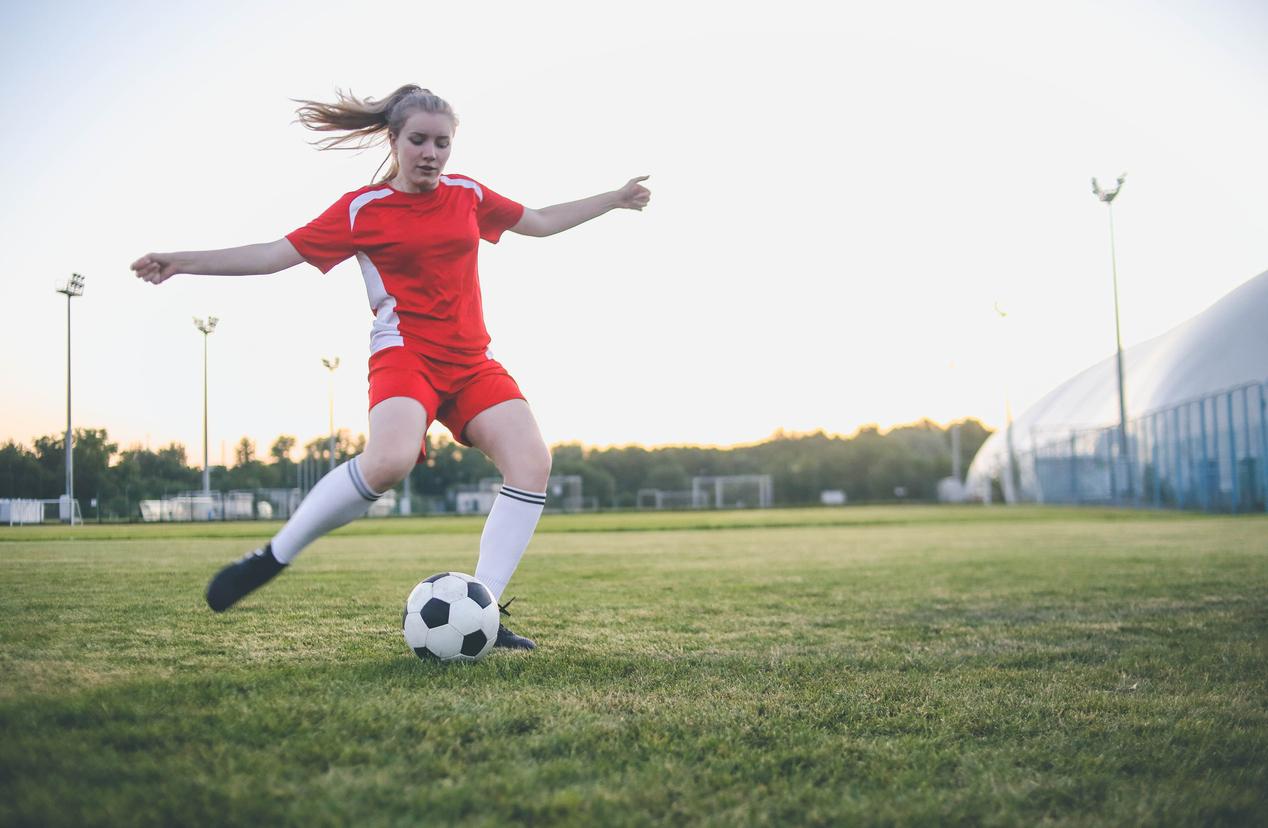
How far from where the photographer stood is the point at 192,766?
6.72 ft

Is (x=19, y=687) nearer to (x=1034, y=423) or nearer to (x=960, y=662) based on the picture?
(x=960, y=662)

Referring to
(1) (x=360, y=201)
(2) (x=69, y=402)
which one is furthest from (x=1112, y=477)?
(1) (x=360, y=201)

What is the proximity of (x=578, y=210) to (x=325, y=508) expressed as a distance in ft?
6.38

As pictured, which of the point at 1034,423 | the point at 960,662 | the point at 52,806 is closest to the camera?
the point at 52,806

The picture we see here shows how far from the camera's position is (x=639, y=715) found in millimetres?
2729

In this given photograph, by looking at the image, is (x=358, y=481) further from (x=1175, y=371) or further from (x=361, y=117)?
(x=1175, y=371)

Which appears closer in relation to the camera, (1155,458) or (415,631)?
(415,631)

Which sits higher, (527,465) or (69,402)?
(69,402)

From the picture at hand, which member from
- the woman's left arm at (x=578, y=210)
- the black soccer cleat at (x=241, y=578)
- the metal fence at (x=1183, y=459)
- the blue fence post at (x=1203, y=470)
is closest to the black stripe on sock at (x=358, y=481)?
the black soccer cleat at (x=241, y=578)

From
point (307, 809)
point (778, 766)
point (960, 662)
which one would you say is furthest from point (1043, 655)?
point (307, 809)

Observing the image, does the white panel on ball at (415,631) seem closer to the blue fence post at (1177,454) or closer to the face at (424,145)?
the face at (424,145)

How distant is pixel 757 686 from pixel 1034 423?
64.2 metres

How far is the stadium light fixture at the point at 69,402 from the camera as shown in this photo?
919 centimetres

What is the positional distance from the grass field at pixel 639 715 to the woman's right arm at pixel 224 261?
1442mm
